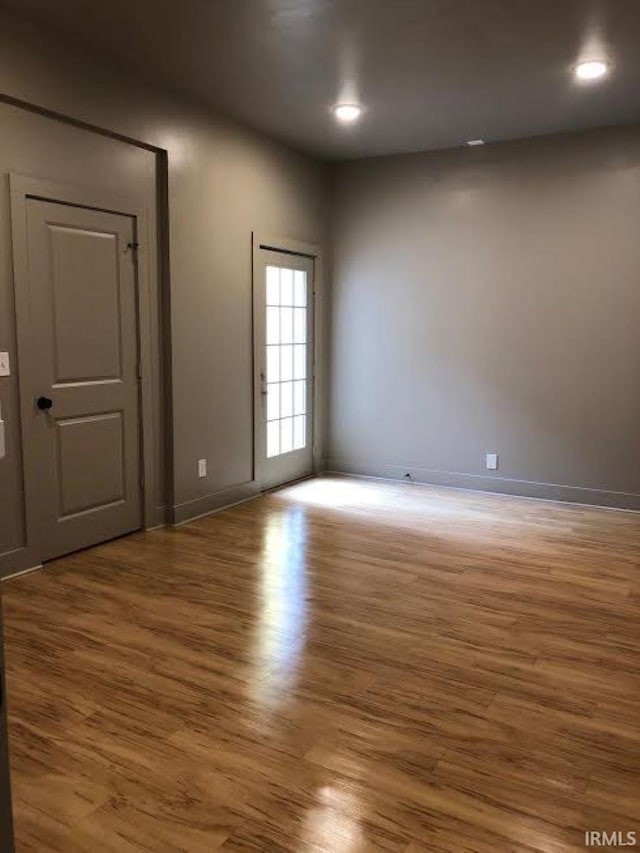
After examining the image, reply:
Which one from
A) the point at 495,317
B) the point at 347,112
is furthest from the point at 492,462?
the point at 347,112

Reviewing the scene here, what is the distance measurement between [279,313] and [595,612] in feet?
11.5

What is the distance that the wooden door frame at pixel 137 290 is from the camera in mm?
3635

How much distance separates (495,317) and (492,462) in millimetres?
1210

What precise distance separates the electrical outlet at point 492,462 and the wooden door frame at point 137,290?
9.20 feet

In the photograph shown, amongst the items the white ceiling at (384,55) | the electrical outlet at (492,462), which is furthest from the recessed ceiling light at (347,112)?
the electrical outlet at (492,462)

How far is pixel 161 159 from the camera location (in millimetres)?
4484

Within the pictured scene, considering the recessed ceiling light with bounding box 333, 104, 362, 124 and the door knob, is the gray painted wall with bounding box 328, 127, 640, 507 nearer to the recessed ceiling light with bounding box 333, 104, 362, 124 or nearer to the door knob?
the recessed ceiling light with bounding box 333, 104, 362, 124

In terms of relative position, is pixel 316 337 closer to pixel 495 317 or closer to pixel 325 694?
pixel 495 317

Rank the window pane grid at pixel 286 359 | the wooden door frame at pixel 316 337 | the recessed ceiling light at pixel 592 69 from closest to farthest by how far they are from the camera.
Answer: the recessed ceiling light at pixel 592 69, the wooden door frame at pixel 316 337, the window pane grid at pixel 286 359

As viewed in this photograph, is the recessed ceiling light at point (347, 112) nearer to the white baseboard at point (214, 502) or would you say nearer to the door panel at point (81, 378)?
the door panel at point (81, 378)

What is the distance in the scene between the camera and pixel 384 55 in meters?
3.83

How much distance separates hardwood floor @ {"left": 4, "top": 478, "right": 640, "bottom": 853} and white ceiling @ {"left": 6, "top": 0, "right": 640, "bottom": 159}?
288 centimetres

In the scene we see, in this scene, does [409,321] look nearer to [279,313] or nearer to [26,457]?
[279,313]

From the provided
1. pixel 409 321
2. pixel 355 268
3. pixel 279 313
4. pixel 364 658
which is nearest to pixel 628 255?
pixel 409 321
